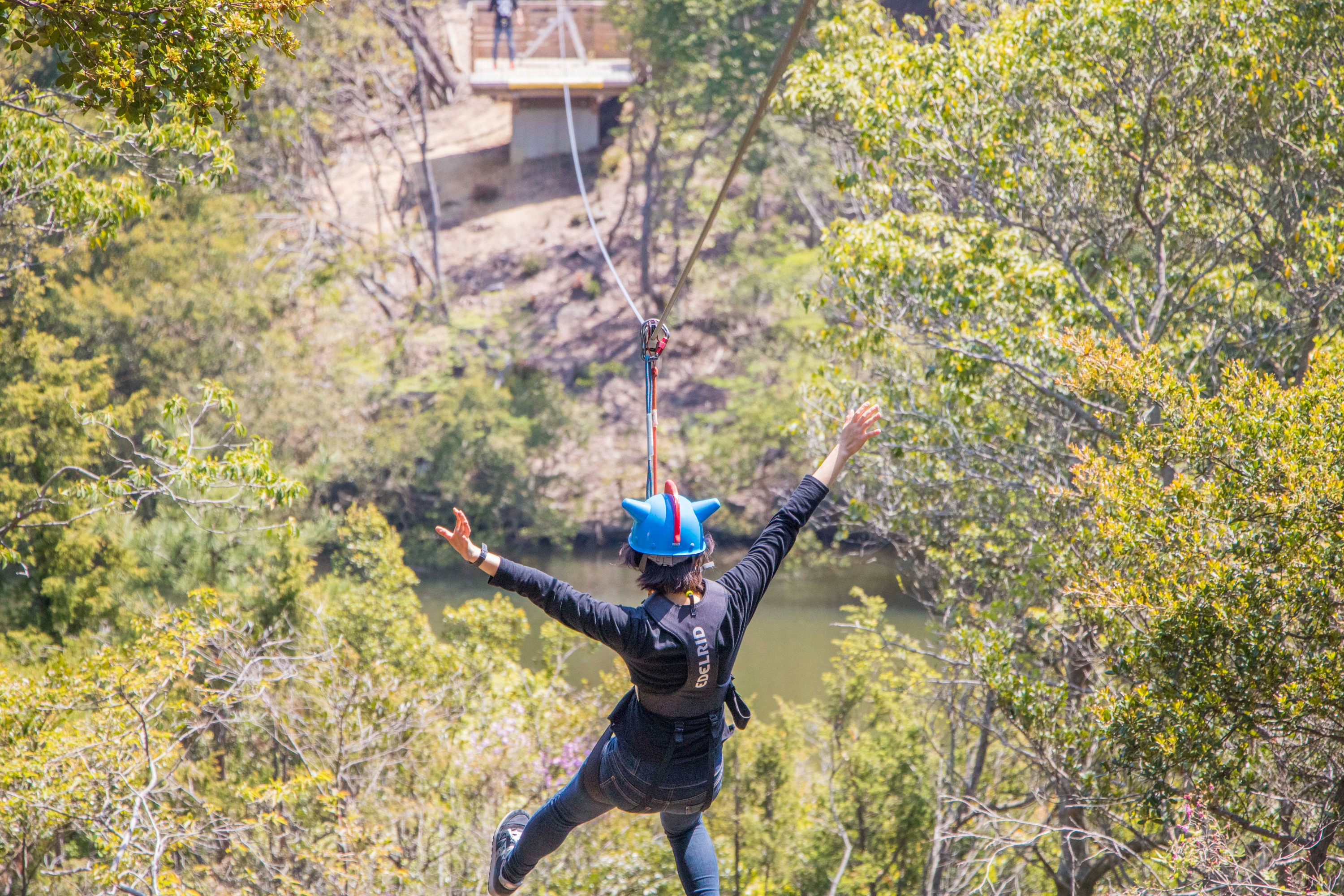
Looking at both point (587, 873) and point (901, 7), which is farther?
point (901, 7)

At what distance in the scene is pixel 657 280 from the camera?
90.9 ft

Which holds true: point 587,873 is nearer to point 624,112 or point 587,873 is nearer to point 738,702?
point 738,702

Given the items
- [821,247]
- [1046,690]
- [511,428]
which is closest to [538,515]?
[511,428]

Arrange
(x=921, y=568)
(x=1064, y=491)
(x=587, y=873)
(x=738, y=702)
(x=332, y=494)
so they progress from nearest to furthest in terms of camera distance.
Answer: (x=738, y=702) < (x=1064, y=491) < (x=587, y=873) < (x=921, y=568) < (x=332, y=494)

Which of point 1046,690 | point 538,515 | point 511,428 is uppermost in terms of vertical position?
point 1046,690

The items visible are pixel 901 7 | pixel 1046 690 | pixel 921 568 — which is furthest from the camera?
pixel 901 7

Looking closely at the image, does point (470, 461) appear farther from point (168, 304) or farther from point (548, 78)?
point (548, 78)

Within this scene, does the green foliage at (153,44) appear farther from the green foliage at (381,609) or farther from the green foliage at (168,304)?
the green foliage at (168,304)

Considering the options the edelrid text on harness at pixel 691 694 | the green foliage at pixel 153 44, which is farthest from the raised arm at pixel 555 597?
the green foliage at pixel 153 44

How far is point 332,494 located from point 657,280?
10100 millimetres

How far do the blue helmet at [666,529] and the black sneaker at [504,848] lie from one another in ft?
4.24

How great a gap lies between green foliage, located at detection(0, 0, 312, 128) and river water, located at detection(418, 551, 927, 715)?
11.3 meters

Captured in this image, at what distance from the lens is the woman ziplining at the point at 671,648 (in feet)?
9.89

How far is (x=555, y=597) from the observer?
2971mm
